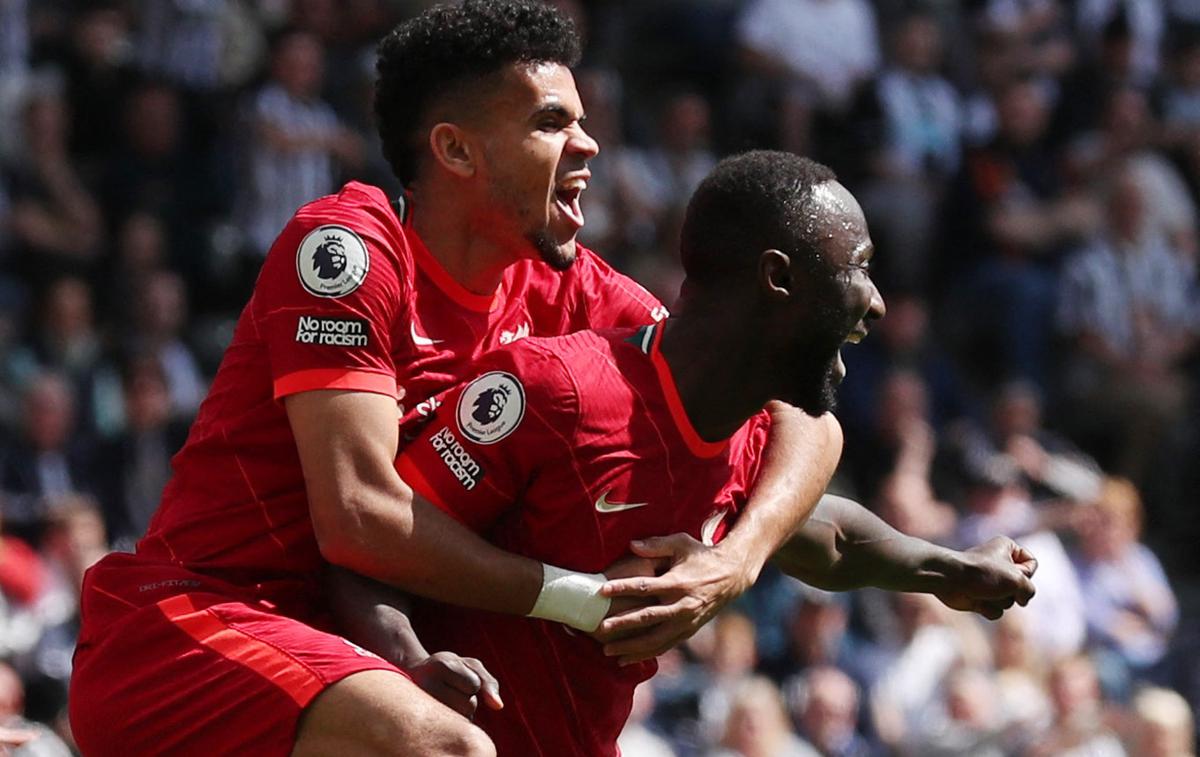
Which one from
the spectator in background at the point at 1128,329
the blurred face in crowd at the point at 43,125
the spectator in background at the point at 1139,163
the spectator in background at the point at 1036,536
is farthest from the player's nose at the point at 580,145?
the spectator in background at the point at 1139,163

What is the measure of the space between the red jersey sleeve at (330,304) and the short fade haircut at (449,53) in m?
0.44

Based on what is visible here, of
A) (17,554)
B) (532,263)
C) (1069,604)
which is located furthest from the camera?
(1069,604)

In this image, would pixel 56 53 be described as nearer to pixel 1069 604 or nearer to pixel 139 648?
pixel 1069 604

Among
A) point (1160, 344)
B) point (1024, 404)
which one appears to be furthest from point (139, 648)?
point (1160, 344)

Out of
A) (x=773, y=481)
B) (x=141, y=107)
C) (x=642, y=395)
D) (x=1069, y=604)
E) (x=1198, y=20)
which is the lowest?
(x=1069, y=604)

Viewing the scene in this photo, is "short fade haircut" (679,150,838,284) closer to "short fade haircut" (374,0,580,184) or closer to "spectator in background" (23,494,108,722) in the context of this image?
"short fade haircut" (374,0,580,184)

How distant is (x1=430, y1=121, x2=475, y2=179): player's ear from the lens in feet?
16.1

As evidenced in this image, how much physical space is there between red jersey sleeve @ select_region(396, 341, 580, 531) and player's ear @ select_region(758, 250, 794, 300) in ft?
1.58

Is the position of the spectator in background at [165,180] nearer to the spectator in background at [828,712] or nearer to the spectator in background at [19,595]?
the spectator in background at [19,595]

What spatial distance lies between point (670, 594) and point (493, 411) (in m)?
0.55

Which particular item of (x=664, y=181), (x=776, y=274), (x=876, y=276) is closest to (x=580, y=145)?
(x=776, y=274)

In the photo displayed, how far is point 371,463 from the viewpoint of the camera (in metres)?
4.43

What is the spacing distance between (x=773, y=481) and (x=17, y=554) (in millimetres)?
5840

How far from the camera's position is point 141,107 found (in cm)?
1199
